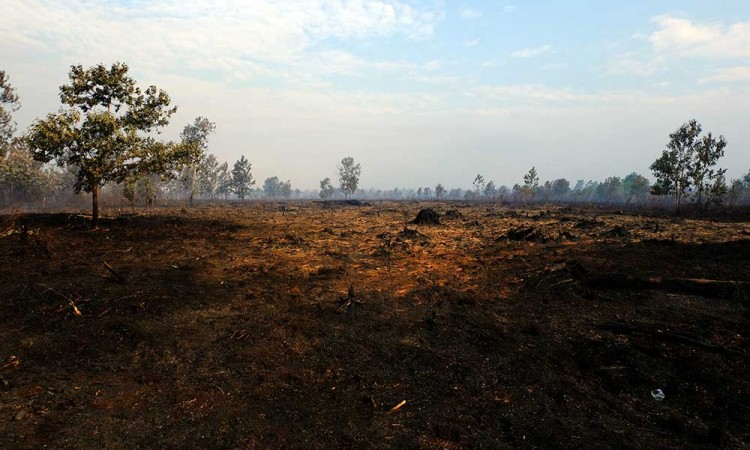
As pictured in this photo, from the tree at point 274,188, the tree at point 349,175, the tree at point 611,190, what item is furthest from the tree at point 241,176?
the tree at point 611,190

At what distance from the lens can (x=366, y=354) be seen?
7652 millimetres

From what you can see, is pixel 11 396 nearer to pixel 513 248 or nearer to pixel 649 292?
pixel 649 292

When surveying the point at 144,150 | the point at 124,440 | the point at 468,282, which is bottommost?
the point at 124,440

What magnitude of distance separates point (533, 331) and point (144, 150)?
19.0 m

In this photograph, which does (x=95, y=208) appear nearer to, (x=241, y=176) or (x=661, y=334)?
(x=661, y=334)

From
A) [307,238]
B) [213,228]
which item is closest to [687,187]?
[307,238]

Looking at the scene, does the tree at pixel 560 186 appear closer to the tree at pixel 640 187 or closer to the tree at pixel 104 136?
the tree at pixel 640 187

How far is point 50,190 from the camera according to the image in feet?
235

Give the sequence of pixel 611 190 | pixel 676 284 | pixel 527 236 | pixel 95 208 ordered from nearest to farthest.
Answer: pixel 676 284, pixel 95 208, pixel 527 236, pixel 611 190

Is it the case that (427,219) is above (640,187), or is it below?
below

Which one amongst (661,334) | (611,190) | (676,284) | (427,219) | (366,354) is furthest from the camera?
(611,190)

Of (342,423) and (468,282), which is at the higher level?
(468,282)

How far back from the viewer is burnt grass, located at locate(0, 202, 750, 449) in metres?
5.36

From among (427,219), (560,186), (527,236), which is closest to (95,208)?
(427,219)
